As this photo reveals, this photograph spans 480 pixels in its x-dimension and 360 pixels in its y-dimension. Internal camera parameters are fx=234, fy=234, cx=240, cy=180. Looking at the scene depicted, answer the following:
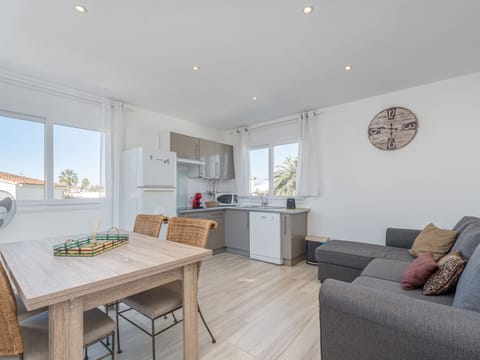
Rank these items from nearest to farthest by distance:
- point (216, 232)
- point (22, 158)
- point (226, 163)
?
point (22, 158) → point (216, 232) → point (226, 163)

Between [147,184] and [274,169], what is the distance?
2368 millimetres

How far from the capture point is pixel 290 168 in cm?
433

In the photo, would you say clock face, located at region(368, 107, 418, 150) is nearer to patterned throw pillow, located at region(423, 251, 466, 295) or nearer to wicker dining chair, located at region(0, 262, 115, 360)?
patterned throw pillow, located at region(423, 251, 466, 295)

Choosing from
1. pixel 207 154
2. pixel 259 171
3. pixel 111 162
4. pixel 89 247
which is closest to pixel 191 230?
pixel 89 247

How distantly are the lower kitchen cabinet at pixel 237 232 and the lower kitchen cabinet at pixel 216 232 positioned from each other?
8 centimetres

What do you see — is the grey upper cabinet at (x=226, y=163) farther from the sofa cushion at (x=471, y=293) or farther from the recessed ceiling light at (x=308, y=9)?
the sofa cushion at (x=471, y=293)

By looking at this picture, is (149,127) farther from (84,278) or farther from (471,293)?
(471,293)

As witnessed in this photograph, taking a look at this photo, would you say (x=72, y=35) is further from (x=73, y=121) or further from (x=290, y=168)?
(x=290, y=168)

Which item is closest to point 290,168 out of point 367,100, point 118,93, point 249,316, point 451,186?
point 367,100

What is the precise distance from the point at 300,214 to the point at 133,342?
111 inches

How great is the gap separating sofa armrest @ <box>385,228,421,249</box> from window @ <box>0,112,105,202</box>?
3.93 meters

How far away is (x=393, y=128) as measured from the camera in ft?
10.8

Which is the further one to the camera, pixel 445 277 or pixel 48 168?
pixel 48 168

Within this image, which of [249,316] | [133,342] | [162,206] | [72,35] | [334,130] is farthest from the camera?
[334,130]
